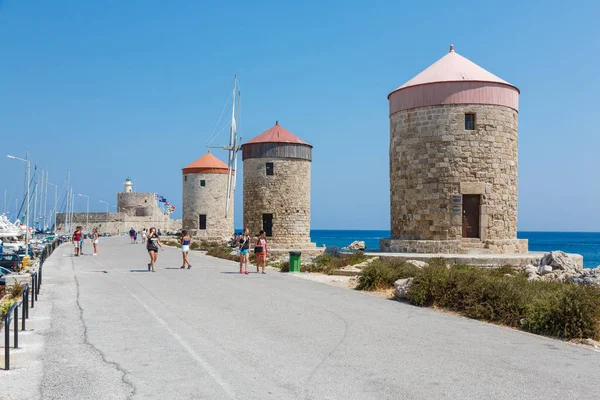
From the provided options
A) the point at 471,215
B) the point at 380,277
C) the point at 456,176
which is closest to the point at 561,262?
the point at 471,215

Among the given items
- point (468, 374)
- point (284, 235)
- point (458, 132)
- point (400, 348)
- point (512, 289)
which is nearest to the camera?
point (468, 374)

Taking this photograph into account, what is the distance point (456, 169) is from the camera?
2064 centimetres

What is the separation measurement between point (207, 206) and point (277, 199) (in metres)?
14.3

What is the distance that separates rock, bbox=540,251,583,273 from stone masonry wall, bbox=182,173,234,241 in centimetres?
3029

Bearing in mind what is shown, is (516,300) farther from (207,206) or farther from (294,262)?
(207,206)

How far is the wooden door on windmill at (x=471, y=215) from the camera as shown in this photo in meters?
21.0

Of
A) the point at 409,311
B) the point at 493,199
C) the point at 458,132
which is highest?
the point at 458,132

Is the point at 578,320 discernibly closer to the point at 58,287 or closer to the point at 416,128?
the point at 58,287

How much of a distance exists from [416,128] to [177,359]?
16053 mm

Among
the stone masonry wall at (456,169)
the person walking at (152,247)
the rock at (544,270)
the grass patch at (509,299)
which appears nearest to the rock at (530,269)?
the rock at (544,270)

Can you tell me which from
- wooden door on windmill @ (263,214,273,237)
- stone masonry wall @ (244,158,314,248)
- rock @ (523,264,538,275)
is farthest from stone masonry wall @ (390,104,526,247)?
wooden door on windmill @ (263,214,273,237)

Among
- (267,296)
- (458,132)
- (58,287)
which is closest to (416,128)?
(458,132)

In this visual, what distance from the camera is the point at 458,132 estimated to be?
2072cm

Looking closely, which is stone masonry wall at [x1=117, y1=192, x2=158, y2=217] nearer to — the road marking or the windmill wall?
the windmill wall
